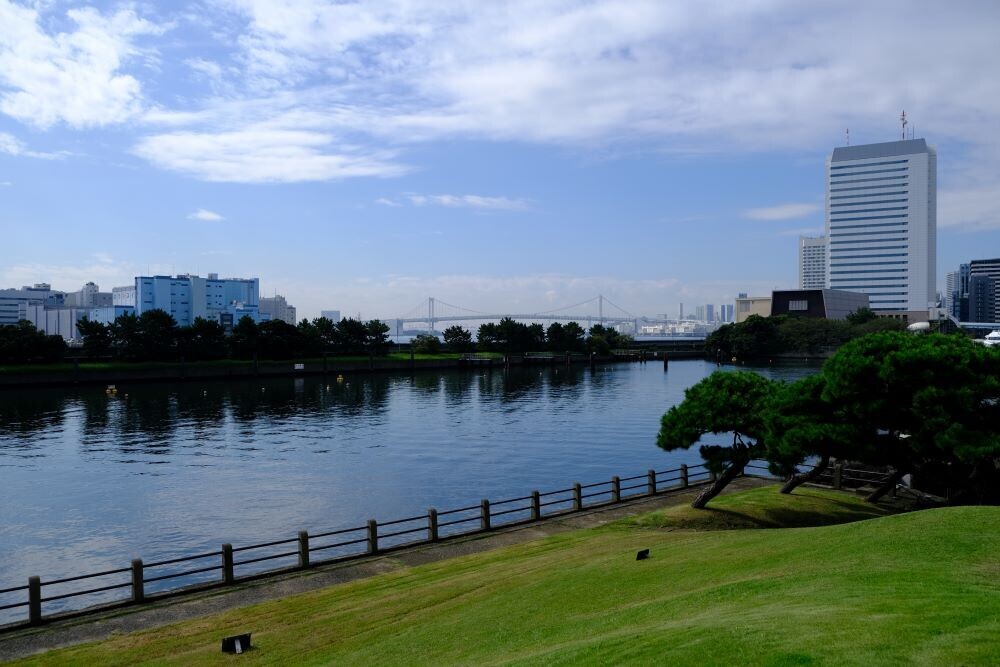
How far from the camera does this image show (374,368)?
158 meters

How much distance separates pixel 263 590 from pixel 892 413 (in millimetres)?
21539

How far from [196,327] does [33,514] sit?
107256mm

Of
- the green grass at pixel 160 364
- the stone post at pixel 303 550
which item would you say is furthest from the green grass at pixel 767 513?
the green grass at pixel 160 364

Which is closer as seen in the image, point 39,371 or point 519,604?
point 519,604

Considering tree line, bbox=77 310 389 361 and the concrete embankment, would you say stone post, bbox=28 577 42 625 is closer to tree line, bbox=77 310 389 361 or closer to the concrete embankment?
the concrete embankment

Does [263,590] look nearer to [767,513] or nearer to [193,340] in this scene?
[767,513]

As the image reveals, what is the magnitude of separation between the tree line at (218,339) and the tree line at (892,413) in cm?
12472

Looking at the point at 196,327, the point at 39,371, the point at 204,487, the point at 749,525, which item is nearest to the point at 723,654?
the point at 749,525

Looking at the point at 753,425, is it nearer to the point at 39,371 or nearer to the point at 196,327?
the point at 39,371

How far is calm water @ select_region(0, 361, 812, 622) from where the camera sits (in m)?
36.0

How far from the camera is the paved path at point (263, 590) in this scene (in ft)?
60.2

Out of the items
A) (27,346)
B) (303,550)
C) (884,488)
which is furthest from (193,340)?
(884,488)

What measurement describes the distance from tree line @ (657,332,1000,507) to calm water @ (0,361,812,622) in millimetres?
17626

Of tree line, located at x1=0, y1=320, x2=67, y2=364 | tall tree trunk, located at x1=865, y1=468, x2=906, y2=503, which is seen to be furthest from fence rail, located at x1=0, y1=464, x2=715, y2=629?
tree line, located at x1=0, y1=320, x2=67, y2=364
